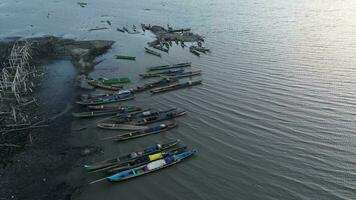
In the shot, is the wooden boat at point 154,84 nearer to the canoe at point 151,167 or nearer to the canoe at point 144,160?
the canoe at point 144,160

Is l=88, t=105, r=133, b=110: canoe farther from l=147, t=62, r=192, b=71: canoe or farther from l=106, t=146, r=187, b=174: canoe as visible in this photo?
l=147, t=62, r=192, b=71: canoe

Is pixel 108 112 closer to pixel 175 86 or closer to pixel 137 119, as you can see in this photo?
pixel 137 119

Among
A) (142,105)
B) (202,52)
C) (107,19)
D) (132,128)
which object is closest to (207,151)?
(132,128)

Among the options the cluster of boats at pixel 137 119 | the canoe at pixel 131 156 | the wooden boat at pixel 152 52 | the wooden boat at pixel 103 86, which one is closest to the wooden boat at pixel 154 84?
the cluster of boats at pixel 137 119

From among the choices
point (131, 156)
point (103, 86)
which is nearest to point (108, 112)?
point (103, 86)

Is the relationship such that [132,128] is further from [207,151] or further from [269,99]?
[269,99]
